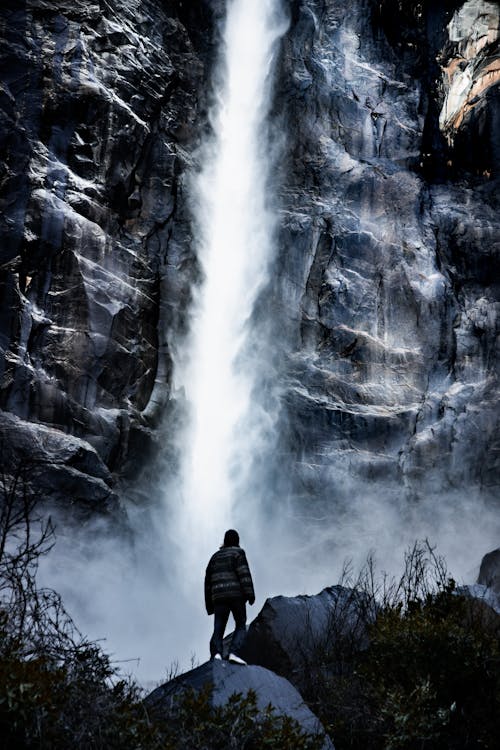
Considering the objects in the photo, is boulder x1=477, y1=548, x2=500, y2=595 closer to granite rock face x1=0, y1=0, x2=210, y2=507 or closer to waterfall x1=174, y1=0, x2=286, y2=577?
waterfall x1=174, y1=0, x2=286, y2=577

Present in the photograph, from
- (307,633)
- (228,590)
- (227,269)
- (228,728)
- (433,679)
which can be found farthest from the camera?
(227,269)

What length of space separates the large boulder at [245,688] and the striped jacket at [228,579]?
163cm

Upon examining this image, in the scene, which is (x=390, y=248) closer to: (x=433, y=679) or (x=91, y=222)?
(x=91, y=222)

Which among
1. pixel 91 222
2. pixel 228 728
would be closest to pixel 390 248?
pixel 91 222

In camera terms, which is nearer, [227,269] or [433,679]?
[433,679]

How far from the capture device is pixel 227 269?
31.3m

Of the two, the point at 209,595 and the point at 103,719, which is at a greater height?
the point at 209,595

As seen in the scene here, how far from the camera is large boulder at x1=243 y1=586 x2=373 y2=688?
1188 cm

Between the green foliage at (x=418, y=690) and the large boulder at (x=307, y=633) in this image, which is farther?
the large boulder at (x=307, y=633)

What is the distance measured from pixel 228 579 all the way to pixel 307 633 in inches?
120

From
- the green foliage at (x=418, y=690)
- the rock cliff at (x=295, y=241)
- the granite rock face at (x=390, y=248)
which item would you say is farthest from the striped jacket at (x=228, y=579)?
the granite rock face at (x=390, y=248)

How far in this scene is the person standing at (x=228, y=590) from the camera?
33.8ft

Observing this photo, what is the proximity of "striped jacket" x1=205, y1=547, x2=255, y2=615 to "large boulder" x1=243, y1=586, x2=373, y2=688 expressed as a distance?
1.97 m

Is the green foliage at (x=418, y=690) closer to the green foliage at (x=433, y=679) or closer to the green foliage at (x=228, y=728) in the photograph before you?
→ the green foliage at (x=433, y=679)
